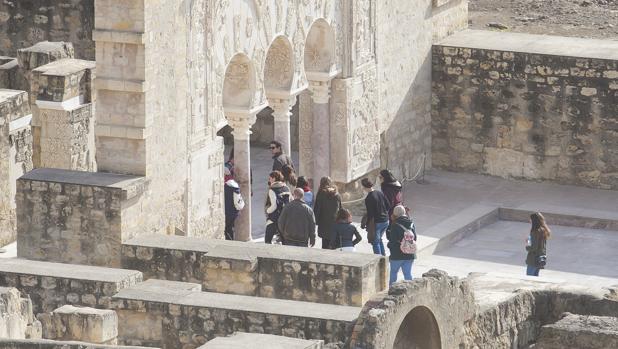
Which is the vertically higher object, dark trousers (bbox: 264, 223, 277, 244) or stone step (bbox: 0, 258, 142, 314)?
stone step (bbox: 0, 258, 142, 314)

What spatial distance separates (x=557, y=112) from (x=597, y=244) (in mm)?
2561

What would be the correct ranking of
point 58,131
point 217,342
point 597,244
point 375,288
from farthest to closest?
point 597,244
point 58,131
point 375,288
point 217,342

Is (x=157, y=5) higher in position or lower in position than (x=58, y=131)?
higher

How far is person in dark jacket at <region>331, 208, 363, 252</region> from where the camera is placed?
66.6ft

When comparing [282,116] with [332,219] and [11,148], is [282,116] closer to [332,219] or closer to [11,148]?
[332,219]

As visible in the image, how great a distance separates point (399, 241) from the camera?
20094mm

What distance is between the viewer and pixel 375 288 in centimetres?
1852

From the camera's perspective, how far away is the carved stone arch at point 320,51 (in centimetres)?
2389

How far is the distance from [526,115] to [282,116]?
4407mm

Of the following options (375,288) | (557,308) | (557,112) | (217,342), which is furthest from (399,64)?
(217,342)

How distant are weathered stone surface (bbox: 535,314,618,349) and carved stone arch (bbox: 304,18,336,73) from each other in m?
9.40

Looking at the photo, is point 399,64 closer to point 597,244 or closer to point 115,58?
point 597,244

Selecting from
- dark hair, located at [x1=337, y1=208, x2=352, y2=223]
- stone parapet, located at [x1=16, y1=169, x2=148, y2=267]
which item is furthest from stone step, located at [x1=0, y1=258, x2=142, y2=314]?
dark hair, located at [x1=337, y1=208, x2=352, y2=223]

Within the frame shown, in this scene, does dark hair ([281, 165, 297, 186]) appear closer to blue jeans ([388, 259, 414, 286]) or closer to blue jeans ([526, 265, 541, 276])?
blue jeans ([388, 259, 414, 286])
